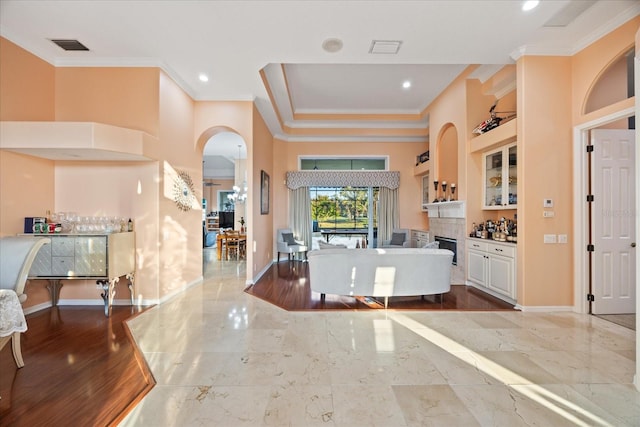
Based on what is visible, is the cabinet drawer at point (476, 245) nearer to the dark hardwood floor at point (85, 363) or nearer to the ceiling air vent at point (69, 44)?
the dark hardwood floor at point (85, 363)

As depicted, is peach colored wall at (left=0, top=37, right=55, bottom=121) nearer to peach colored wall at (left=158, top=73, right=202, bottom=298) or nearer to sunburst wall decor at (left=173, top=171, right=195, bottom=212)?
peach colored wall at (left=158, top=73, right=202, bottom=298)

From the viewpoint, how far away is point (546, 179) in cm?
398

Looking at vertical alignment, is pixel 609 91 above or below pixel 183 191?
above

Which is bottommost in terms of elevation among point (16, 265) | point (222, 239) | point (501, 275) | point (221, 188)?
point (501, 275)

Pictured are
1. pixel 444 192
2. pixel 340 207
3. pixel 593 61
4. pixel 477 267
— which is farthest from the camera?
pixel 340 207

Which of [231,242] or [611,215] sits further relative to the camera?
[231,242]

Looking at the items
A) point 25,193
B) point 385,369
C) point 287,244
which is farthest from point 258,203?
point 385,369

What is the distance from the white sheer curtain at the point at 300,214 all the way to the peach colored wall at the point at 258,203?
757 millimetres

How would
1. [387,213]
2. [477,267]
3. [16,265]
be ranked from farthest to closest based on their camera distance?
[387,213] < [477,267] < [16,265]

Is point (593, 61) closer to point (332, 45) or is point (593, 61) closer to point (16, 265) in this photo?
point (332, 45)

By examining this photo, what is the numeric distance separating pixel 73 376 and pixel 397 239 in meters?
6.69

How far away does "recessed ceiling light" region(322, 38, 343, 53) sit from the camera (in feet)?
12.3

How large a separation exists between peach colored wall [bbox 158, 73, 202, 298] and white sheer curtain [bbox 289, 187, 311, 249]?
302cm

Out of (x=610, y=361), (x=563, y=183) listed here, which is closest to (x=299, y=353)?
Answer: (x=610, y=361)
